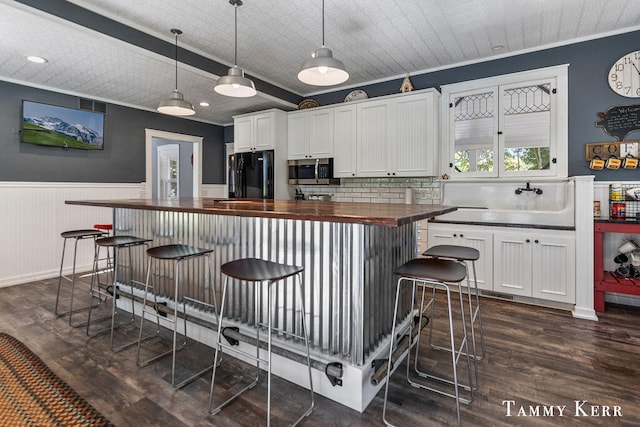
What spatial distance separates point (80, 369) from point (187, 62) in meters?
3.02

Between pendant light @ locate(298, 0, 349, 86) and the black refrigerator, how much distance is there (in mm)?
2536

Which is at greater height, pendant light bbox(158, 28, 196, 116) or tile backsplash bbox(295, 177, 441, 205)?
pendant light bbox(158, 28, 196, 116)

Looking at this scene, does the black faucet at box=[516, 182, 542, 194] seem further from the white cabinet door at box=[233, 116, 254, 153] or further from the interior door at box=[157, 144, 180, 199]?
the interior door at box=[157, 144, 180, 199]

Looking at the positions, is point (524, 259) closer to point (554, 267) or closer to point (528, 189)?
point (554, 267)

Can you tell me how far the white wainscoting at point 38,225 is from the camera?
402 centimetres

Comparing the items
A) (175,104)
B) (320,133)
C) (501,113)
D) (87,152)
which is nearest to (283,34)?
(175,104)

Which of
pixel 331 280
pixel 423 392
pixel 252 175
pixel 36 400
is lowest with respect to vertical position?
pixel 423 392

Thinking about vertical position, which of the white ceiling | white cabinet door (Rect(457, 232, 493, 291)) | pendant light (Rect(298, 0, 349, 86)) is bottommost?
white cabinet door (Rect(457, 232, 493, 291))

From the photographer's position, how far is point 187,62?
3.55 meters

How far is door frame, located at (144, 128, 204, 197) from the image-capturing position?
5375 mm

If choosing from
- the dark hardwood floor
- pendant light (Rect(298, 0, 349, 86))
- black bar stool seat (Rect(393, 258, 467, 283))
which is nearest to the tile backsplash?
the dark hardwood floor

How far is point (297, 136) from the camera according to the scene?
16.5ft

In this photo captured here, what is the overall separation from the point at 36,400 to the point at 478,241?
12.0ft

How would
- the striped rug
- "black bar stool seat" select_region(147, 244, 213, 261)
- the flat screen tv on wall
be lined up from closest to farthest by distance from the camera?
the striped rug → "black bar stool seat" select_region(147, 244, 213, 261) → the flat screen tv on wall
